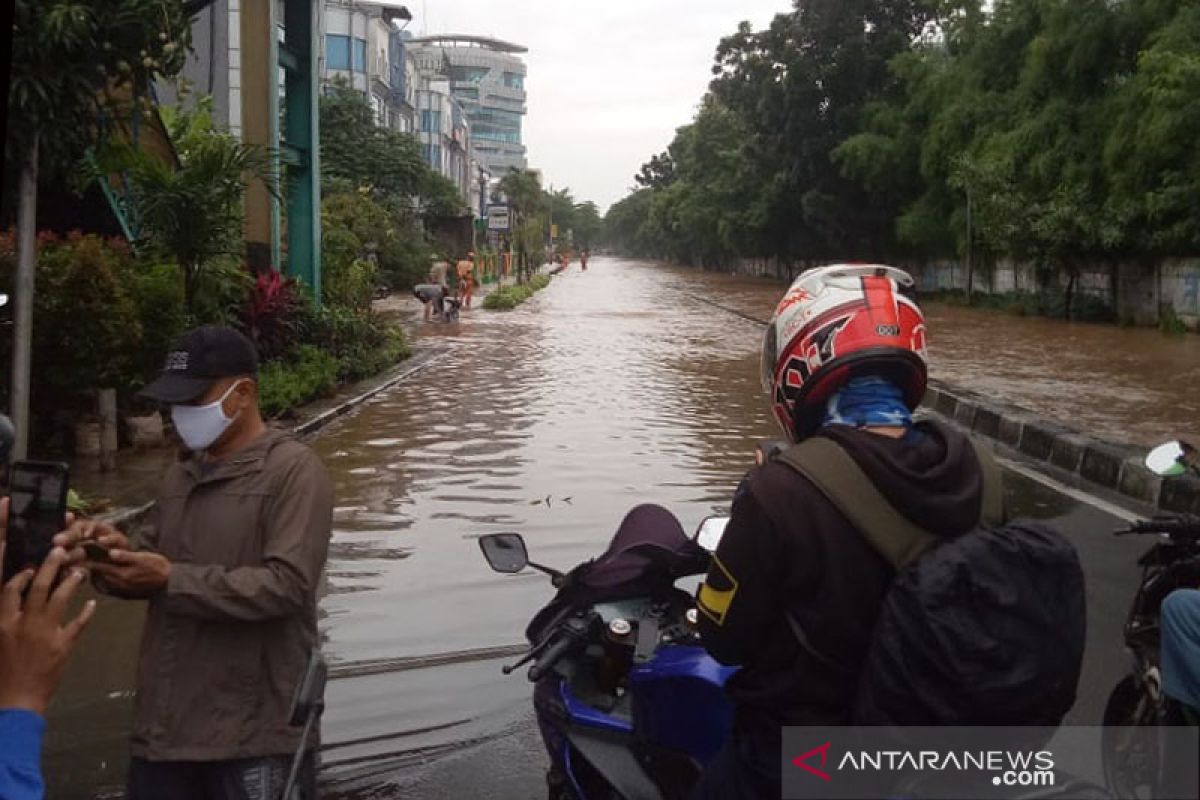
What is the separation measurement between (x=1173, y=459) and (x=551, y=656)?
6.32 feet

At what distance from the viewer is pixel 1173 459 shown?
3.49 metres

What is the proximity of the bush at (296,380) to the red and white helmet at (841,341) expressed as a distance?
9.11 meters

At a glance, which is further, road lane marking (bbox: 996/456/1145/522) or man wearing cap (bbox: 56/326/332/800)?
road lane marking (bbox: 996/456/1145/522)

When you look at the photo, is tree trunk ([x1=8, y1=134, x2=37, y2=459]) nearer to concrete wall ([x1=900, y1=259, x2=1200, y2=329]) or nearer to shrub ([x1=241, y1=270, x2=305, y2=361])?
shrub ([x1=241, y1=270, x2=305, y2=361])

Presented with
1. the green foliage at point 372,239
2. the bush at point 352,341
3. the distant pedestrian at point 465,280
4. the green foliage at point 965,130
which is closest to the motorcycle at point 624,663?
the bush at point 352,341

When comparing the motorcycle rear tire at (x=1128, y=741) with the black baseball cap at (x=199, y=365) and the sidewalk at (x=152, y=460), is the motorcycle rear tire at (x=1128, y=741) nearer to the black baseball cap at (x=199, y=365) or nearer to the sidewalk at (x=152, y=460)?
the black baseball cap at (x=199, y=365)

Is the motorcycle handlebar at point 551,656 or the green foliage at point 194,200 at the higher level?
the green foliage at point 194,200

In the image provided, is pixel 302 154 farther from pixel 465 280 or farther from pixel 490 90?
pixel 490 90

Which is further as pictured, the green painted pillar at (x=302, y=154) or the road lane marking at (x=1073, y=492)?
the green painted pillar at (x=302, y=154)

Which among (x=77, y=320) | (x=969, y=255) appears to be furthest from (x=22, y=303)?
(x=969, y=255)

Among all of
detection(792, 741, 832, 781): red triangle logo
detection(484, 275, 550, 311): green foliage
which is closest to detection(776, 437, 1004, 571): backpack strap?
detection(792, 741, 832, 781): red triangle logo

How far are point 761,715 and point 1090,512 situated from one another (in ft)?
22.3

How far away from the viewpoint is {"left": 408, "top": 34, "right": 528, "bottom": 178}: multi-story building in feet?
454

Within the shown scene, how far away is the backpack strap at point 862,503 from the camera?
1868 mm
